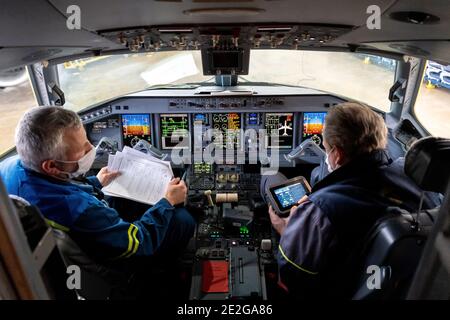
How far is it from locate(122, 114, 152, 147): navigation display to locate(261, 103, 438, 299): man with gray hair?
180cm

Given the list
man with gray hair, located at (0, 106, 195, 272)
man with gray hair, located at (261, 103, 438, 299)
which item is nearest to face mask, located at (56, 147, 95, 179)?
man with gray hair, located at (0, 106, 195, 272)

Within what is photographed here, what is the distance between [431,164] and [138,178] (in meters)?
1.66

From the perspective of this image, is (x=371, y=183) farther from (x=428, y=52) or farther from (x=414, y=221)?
(x=428, y=52)

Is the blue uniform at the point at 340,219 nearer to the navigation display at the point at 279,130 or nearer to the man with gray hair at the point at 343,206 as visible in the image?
the man with gray hair at the point at 343,206

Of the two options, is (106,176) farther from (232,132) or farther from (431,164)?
(431,164)

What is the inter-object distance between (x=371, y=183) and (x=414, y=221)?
298 mm

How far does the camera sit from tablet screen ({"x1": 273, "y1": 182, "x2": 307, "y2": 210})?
212 cm

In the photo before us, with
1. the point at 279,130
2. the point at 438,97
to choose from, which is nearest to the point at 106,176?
the point at 279,130

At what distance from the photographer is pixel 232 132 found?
10.1 feet

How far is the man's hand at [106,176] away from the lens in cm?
216

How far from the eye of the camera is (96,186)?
6.92 ft

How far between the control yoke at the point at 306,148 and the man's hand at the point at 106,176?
151 centimetres

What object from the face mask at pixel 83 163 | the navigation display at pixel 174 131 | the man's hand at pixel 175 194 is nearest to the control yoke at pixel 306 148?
the navigation display at pixel 174 131
